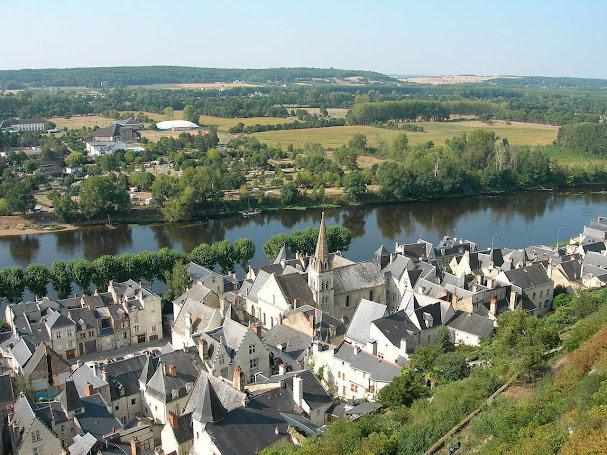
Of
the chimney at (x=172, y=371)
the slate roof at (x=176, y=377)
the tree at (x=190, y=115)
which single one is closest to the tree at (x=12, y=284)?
the slate roof at (x=176, y=377)

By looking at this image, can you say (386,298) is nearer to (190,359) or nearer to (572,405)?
(190,359)

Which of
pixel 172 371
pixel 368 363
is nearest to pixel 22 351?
pixel 172 371

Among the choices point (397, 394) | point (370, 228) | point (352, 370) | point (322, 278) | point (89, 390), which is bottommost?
point (370, 228)

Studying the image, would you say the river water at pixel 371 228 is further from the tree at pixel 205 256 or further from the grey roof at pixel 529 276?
the grey roof at pixel 529 276

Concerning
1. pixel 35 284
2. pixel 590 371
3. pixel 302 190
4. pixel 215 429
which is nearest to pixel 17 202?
pixel 35 284

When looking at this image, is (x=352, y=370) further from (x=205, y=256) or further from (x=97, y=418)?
(x=205, y=256)

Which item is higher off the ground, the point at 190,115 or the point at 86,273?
the point at 190,115

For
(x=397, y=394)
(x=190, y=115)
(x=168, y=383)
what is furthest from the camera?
(x=190, y=115)
